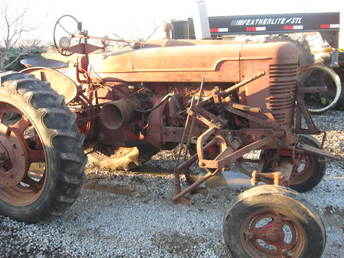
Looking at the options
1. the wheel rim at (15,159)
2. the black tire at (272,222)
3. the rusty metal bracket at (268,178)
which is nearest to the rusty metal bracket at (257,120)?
the rusty metal bracket at (268,178)

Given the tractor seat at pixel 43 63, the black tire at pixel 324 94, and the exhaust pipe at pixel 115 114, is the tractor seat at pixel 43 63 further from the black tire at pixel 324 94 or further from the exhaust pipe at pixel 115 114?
the black tire at pixel 324 94

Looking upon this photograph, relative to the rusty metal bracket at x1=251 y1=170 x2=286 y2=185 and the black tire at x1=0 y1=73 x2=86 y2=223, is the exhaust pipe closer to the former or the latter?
the black tire at x1=0 y1=73 x2=86 y2=223

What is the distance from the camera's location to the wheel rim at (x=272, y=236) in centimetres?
287

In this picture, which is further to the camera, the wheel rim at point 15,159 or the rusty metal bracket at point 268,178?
the wheel rim at point 15,159

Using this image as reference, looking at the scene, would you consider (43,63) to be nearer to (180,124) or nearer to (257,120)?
(180,124)

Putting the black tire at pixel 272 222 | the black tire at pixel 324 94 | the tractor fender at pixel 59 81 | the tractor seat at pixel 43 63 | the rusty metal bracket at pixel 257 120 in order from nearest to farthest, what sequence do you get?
the black tire at pixel 272 222, the rusty metal bracket at pixel 257 120, the tractor fender at pixel 59 81, the tractor seat at pixel 43 63, the black tire at pixel 324 94

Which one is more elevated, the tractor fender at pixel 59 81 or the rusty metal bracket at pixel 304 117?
the tractor fender at pixel 59 81

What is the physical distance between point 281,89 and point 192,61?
847 mm

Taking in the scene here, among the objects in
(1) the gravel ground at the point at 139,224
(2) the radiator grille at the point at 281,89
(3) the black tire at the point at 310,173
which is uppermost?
(2) the radiator grille at the point at 281,89

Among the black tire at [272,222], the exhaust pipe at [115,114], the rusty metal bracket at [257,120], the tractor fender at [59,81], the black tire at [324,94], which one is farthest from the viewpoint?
the black tire at [324,94]

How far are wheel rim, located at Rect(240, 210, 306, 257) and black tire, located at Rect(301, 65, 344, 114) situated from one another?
6128 millimetres

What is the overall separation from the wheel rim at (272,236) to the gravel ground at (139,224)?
1.01ft

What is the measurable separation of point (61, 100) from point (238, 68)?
158 centimetres

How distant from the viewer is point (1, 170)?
149 inches
